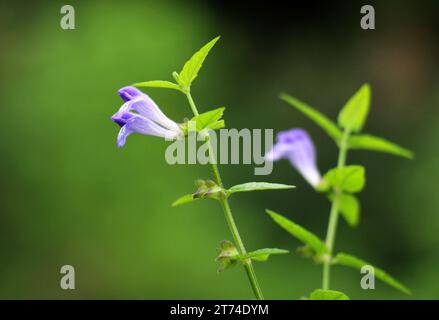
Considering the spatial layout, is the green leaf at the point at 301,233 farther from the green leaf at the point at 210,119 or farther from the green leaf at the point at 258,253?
the green leaf at the point at 210,119

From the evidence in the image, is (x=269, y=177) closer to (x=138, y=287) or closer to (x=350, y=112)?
(x=138, y=287)

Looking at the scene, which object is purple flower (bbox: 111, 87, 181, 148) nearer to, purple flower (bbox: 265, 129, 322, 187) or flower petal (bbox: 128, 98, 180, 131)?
flower petal (bbox: 128, 98, 180, 131)

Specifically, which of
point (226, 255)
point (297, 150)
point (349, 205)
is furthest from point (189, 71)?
point (297, 150)

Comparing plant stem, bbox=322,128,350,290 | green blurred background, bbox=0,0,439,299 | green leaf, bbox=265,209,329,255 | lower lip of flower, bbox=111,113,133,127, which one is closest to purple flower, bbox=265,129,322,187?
plant stem, bbox=322,128,350,290

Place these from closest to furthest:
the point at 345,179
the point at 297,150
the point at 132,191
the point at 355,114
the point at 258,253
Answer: the point at 258,253 < the point at 345,179 < the point at 355,114 < the point at 297,150 < the point at 132,191

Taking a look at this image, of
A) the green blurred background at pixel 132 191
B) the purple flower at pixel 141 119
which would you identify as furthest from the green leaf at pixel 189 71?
the green blurred background at pixel 132 191

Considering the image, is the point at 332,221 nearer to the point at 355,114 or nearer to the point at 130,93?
the point at 355,114
